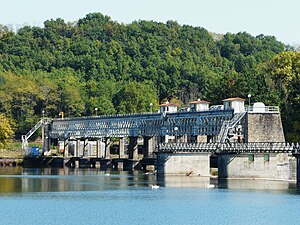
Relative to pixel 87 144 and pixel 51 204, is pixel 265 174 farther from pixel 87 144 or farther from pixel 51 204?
pixel 87 144

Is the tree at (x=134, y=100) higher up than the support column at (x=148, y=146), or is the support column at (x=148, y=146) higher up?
the tree at (x=134, y=100)

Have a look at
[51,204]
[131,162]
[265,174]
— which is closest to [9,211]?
[51,204]

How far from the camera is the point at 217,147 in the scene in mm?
105562

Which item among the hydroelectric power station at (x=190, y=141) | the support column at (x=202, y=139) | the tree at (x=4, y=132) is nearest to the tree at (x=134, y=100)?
the hydroelectric power station at (x=190, y=141)

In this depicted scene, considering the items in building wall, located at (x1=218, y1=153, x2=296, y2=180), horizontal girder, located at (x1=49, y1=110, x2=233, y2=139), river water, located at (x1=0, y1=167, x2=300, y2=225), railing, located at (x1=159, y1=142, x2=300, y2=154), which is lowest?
river water, located at (x1=0, y1=167, x2=300, y2=225)

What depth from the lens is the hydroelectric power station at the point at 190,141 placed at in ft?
332

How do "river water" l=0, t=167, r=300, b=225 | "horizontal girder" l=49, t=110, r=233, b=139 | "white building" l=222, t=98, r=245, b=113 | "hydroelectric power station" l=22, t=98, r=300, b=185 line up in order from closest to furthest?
1. "river water" l=0, t=167, r=300, b=225
2. "hydroelectric power station" l=22, t=98, r=300, b=185
3. "white building" l=222, t=98, r=245, b=113
4. "horizontal girder" l=49, t=110, r=233, b=139

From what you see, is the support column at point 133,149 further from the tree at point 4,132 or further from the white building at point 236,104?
the tree at point 4,132

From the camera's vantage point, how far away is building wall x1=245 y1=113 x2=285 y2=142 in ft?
375

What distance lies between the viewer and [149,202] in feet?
270

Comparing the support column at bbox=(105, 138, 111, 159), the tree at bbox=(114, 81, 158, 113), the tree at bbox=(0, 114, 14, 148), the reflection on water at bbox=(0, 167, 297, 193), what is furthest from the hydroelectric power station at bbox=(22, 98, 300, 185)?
the tree at bbox=(114, 81, 158, 113)

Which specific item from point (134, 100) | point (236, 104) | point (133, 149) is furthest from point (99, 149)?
point (236, 104)

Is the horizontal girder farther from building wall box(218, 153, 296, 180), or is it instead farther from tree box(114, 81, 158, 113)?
tree box(114, 81, 158, 113)

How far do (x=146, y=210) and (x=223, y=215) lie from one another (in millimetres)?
6772
